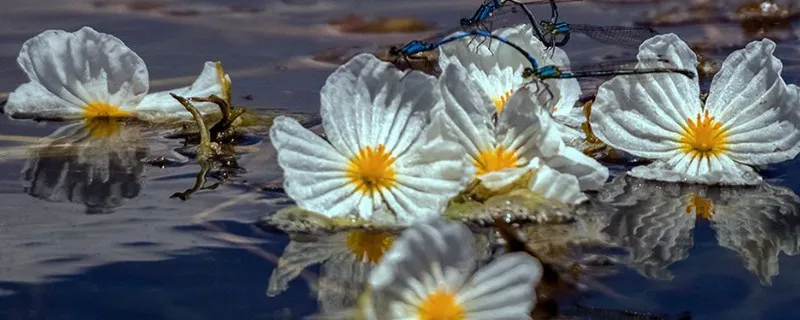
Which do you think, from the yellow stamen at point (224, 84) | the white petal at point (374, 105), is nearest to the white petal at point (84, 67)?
the yellow stamen at point (224, 84)

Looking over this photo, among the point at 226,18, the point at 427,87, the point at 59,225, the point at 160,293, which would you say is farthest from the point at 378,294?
the point at 226,18

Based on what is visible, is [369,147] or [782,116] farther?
[782,116]

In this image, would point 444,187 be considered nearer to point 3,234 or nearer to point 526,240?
point 526,240

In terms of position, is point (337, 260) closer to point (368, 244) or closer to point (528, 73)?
point (368, 244)

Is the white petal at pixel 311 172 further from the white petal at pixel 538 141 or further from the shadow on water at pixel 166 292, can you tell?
the white petal at pixel 538 141

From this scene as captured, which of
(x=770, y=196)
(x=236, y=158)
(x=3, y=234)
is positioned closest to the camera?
(x=3, y=234)

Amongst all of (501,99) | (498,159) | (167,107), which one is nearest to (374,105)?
(498,159)

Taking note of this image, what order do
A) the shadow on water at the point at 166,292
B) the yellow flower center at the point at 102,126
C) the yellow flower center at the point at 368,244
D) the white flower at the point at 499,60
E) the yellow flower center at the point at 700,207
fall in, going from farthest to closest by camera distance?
the yellow flower center at the point at 102,126
the white flower at the point at 499,60
the yellow flower center at the point at 700,207
the yellow flower center at the point at 368,244
the shadow on water at the point at 166,292

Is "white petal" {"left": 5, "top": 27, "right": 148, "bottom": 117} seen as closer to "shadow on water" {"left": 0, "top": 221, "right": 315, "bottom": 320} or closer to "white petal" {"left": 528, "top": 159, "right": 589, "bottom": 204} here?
"shadow on water" {"left": 0, "top": 221, "right": 315, "bottom": 320}
